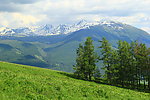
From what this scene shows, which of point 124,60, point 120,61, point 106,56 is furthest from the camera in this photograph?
point 120,61

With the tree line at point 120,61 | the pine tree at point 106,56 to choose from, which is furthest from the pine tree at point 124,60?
the pine tree at point 106,56

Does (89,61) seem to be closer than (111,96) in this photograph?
No

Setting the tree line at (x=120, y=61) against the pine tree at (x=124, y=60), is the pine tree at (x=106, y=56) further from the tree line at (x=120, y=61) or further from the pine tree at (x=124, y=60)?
the pine tree at (x=124, y=60)

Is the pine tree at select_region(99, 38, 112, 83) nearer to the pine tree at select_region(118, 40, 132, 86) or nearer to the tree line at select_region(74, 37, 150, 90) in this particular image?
the tree line at select_region(74, 37, 150, 90)

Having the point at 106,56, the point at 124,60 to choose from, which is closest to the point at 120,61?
the point at 124,60

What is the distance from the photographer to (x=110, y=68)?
5656 centimetres

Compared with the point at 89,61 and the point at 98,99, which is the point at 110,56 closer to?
the point at 89,61

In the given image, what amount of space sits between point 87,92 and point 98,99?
239 cm

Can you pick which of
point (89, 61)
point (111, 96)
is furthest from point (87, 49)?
point (111, 96)

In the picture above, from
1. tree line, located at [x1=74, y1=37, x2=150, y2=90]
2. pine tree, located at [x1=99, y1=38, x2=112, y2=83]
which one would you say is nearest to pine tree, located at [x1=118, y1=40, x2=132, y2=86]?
tree line, located at [x1=74, y1=37, x2=150, y2=90]

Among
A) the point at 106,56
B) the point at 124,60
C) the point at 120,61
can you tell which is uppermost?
the point at 106,56

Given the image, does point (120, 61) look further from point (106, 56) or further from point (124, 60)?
point (106, 56)

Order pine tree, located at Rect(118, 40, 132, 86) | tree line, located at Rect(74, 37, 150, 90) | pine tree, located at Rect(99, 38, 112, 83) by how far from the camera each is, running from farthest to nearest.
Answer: pine tree, located at Rect(118, 40, 132, 86)
tree line, located at Rect(74, 37, 150, 90)
pine tree, located at Rect(99, 38, 112, 83)

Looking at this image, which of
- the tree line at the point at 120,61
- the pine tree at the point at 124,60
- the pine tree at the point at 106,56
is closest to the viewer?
the pine tree at the point at 106,56
